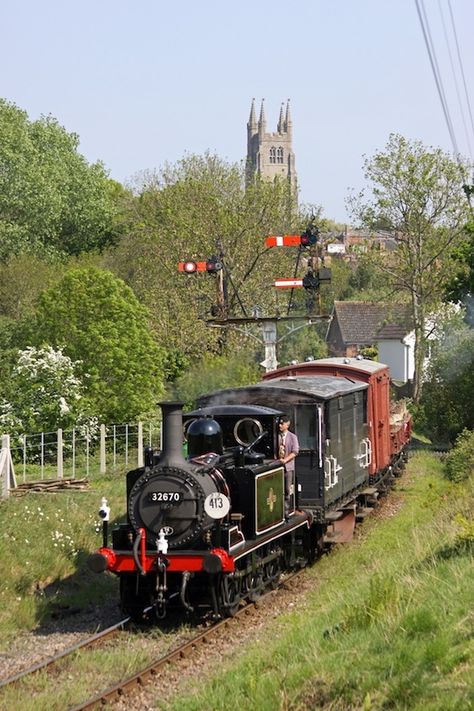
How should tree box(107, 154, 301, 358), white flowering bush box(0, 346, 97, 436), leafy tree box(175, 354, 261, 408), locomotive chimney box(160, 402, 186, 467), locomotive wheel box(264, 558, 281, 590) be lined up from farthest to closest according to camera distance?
1. tree box(107, 154, 301, 358)
2. leafy tree box(175, 354, 261, 408)
3. white flowering bush box(0, 346, 97, 436)
4. locomotive wheel box(264, 558, 281, 590)
5. locomotive chimney box(160, 402, 186, 467)

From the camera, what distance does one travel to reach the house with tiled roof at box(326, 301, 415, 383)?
7144cm

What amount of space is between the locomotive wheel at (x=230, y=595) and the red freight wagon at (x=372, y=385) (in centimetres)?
759

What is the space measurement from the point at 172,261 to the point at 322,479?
3295cm

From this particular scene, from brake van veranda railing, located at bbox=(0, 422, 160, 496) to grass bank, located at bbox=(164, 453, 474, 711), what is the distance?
12027 mm

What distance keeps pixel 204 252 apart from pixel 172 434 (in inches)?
1385

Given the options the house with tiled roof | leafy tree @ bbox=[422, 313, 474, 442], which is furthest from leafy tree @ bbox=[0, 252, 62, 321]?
the house with tiled roof

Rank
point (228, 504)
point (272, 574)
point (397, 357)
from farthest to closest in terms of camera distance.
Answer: point (397, 357)
point (272, 574)
point (228, 504)

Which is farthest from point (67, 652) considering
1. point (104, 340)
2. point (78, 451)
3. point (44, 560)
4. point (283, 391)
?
point (104, 340)

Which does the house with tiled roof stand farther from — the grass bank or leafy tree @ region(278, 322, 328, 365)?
the grass bank

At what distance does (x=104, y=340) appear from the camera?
3300 centimetres

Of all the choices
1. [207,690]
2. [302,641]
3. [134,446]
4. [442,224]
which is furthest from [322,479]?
[442,224]

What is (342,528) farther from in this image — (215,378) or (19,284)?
(19,284)

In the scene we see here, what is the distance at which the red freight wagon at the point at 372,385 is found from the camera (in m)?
21.5

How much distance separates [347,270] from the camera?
99500mm
